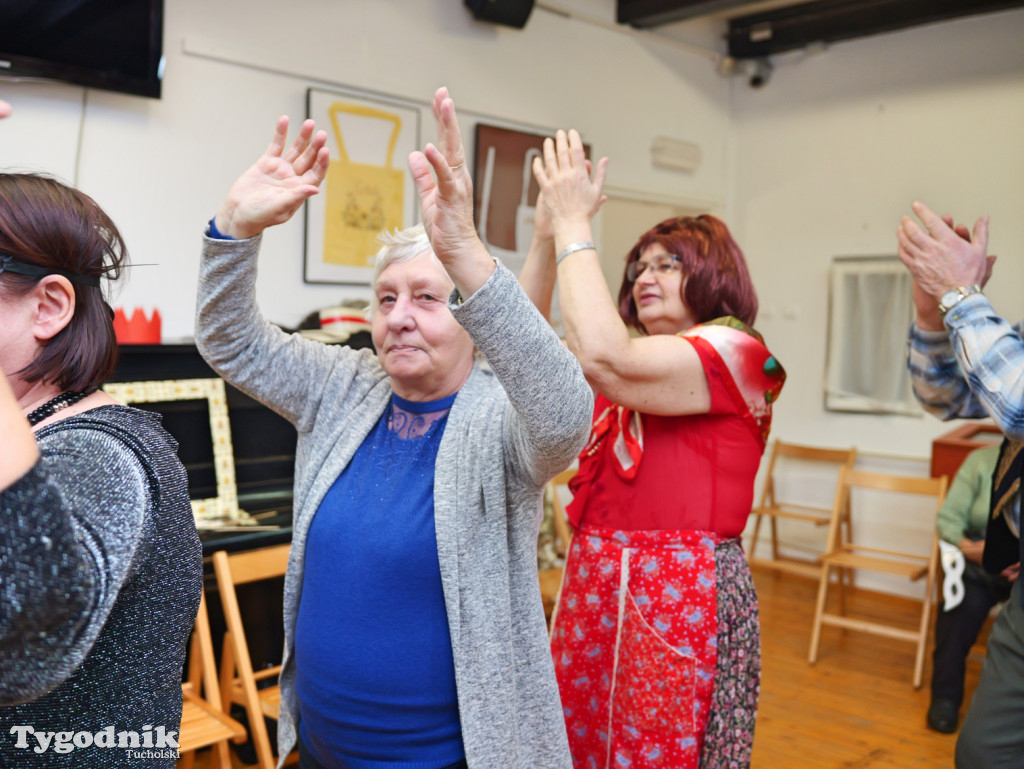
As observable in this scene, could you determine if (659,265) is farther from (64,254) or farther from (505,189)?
(505,189)

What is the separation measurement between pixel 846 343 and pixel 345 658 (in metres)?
5.09

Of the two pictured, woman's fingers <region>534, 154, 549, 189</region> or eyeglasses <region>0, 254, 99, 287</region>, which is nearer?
eyeglasses <region>0, 254, 99, 287</region>

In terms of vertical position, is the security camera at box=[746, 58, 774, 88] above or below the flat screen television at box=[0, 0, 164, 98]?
above

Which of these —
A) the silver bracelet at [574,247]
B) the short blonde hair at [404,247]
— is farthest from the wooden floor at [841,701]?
the short blonde hair at [404,247]

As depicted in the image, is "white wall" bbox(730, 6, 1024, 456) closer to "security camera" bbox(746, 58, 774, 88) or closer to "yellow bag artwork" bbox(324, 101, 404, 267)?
"security camera" bbox(746, 58, 774, 88)

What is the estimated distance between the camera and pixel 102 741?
0.92 m

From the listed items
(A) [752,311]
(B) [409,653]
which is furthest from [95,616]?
(A) [752,311]

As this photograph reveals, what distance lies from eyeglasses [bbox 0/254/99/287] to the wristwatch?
1522 mm

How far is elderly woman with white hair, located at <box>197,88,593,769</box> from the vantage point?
1.27 metres

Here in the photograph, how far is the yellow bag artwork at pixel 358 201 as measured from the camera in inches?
167

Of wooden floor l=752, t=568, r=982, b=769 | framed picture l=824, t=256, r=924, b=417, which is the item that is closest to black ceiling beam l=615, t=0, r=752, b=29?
framed picture l=824, t=256, r=924, b=417

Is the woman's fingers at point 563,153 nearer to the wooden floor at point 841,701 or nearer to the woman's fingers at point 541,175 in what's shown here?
the woman's fingers at point 541,175

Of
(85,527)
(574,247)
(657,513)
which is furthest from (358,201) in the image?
(85,527)

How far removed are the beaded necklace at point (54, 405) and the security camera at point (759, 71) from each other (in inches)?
239
